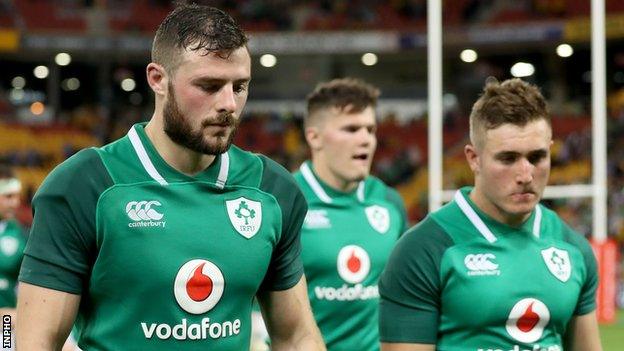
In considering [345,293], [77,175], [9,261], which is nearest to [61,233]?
[77,175]

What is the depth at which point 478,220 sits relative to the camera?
3551mm

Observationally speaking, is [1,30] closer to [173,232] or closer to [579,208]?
[579,208]

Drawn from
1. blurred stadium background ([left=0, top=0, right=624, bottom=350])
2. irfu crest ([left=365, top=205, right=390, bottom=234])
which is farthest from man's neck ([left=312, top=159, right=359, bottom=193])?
blurred stadium background ([left=0, top=0, right=624, bottom=350])

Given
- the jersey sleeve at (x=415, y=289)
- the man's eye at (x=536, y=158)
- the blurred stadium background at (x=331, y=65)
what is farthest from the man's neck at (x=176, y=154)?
the blurred stadium background at (x=331, y=65)

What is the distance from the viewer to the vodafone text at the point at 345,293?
16.9 ft

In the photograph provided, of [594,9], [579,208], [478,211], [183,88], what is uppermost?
[594,9]

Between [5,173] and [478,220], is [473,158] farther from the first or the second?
[5,173]

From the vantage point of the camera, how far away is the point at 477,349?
336 cm

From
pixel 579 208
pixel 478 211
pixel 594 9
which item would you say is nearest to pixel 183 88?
pixel 478 211

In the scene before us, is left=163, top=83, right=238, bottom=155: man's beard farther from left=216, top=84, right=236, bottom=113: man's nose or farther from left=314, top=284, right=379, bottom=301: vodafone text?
left=314, top=284, right=379, bottom=301: vodafone text

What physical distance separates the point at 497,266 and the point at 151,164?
1.26 metres

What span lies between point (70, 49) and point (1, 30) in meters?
1.68

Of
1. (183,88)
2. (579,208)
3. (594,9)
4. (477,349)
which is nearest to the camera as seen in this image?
(183,88)

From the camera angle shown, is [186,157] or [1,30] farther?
[1,30]
